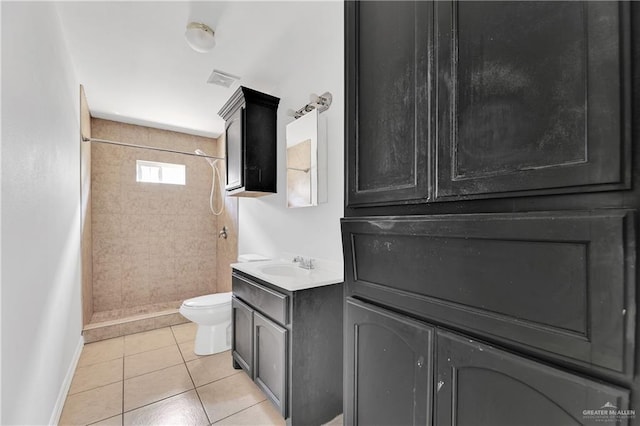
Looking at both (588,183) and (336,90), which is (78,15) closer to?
(336,90)

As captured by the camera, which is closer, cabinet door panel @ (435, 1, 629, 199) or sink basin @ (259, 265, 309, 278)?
cabinet door panel @ (435, 1, 629, 199)

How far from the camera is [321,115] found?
2066 mm

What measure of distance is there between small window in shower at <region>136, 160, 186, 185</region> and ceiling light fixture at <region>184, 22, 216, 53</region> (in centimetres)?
231

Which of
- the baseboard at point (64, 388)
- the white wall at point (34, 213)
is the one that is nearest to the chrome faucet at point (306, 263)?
the white wall at point (34, 213)

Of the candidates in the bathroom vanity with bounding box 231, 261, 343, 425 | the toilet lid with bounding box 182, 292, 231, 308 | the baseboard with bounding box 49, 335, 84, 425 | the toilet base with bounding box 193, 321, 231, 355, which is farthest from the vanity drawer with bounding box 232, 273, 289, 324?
the baseboard with bounding box 49, 335, 84, 425

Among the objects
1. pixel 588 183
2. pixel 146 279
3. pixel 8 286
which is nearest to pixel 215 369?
pixel 8 286

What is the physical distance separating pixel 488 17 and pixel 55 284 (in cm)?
242

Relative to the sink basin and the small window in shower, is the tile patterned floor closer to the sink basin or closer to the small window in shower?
the sink basin

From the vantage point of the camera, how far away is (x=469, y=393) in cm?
76

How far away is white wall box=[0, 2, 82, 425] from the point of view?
1026 mm

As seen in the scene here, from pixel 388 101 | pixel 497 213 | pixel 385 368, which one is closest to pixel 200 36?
pixel 388 101

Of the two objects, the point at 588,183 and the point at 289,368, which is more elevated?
the point at 588,183

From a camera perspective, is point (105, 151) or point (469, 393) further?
point (105, 151)

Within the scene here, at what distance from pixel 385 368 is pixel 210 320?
6.44ft
